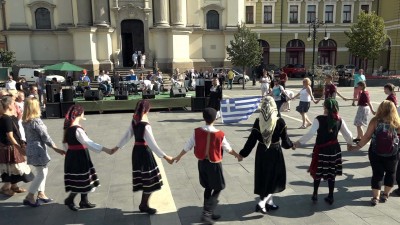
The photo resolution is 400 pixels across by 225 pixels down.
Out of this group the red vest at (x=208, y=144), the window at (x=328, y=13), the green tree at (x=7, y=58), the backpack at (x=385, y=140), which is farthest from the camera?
the window at (x=328, y=13)

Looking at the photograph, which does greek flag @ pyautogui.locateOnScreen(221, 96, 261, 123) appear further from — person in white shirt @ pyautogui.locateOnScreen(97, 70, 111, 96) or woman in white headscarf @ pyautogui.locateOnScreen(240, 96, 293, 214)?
person in white shirt @ pyautogui.locateOnScreen(97, 70, 111, 96)

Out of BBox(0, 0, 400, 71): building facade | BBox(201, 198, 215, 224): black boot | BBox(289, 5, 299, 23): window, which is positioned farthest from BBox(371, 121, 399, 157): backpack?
BBox(289, 5, 299, 23): window

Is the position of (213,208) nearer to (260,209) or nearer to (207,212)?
(207,212)

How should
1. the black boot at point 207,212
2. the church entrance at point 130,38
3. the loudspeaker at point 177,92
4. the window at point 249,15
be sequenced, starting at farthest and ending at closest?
the window at point 249,15 < the church entrance at point 130,38 < the loudspeaker at point 177,92 < the black boot at point 207,212

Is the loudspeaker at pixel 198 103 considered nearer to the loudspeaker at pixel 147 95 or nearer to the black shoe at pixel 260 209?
the loudspeaker at pixel 147 95

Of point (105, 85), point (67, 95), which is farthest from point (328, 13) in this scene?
point (67, 95)

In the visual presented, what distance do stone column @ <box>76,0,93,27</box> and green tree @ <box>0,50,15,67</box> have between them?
7.28m

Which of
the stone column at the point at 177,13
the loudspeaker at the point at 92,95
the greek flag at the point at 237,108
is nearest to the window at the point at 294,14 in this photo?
the stone column at the point at 177,13

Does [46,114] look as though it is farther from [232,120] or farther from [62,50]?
[62,50]

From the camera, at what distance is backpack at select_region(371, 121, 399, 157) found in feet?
18.3

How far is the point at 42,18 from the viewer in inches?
1287

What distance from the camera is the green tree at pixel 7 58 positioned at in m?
32.2

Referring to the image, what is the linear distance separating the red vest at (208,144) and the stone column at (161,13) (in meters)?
28.5

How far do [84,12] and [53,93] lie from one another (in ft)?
57.7
